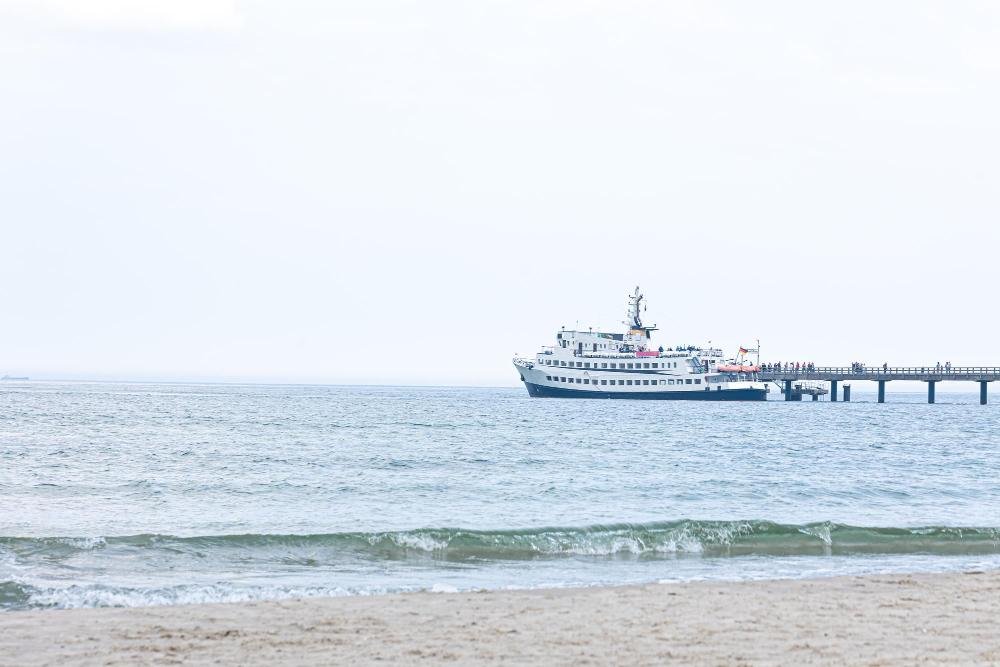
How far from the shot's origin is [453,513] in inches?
1017

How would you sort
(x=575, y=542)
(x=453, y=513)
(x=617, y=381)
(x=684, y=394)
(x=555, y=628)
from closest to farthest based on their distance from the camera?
(x=555, y=628) < (x=575, y=542) < (x=453, y=513) < (x=684, y=394) < (x=617, y=381)

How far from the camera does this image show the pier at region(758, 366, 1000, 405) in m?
117

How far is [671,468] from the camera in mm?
38219

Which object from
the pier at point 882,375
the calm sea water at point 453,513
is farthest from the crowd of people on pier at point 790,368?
the calm sea water at point 453,513

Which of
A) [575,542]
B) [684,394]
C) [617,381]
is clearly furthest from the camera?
[617,381]

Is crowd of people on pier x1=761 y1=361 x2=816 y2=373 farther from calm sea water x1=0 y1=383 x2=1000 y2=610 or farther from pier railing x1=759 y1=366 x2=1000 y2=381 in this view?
calm sea water x1=0 y1=383 x2=1000 y2=610

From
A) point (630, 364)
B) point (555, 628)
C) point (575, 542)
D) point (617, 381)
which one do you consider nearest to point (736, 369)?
point (630, 364)

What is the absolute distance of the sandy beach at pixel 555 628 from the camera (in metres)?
11.3

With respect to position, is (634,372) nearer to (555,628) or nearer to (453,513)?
(453,513)

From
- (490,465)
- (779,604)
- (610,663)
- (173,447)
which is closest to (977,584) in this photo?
(779,604)

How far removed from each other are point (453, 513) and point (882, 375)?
103 meters

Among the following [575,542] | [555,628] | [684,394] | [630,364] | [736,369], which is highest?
[630,364]

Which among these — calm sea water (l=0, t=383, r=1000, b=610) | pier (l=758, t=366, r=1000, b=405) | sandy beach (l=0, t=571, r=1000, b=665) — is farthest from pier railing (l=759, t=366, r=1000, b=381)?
sandy beach (l=0, t=571, r=1000, b=665)

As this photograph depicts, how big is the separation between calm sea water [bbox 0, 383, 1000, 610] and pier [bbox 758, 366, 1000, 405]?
71.3m
